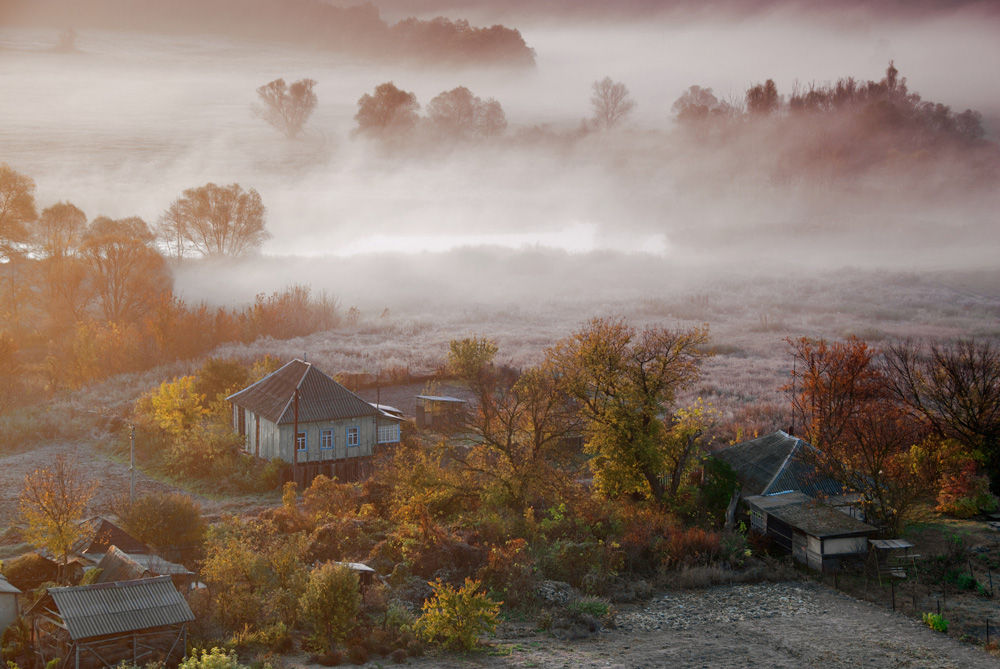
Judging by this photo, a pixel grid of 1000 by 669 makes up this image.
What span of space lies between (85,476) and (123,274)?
3582cm

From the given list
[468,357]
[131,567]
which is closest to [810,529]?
[131,567]

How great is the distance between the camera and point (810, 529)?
2589cm

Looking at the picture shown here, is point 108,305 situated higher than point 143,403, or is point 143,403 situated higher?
point 108,305

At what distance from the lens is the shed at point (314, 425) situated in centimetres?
3428

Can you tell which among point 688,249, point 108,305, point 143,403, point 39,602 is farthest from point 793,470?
point 688,249

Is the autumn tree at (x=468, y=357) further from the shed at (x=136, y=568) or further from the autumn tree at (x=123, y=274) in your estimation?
the autumn tree at (x=123, y=274)

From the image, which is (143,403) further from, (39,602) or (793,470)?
(793,470)

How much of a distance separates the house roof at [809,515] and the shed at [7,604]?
2384 cm

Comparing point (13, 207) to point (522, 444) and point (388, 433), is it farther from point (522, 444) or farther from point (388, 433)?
point (522, 444)

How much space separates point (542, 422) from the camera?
29.2 m

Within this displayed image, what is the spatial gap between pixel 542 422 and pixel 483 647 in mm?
11119

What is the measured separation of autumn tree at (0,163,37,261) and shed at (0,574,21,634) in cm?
4953

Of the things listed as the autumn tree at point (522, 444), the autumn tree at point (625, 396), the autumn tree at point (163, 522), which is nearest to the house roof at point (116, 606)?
the autumn tree at point (163, 522)

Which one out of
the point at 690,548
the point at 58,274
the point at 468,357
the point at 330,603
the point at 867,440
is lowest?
the point at 690,548
